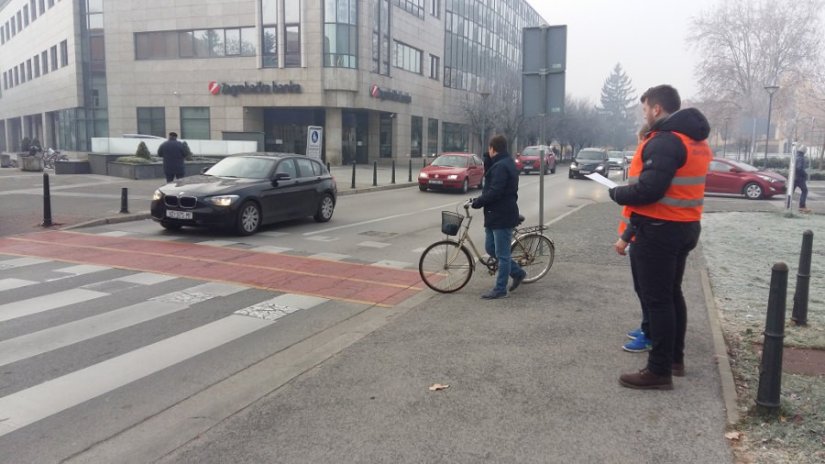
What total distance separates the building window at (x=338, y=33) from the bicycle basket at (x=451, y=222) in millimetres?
35148

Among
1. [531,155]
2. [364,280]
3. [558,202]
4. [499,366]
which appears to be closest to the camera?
[499,366]

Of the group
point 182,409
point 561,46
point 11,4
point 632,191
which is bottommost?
point 182,409

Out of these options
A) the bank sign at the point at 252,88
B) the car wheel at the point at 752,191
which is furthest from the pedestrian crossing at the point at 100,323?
the bank sign at the point at 252,88

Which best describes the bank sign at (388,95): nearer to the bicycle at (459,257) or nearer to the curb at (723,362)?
the bicycle at (459,257)

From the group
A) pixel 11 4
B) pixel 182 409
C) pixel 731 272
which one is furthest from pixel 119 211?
pixel 11 4

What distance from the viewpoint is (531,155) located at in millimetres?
39594

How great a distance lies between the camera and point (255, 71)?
41.2 m

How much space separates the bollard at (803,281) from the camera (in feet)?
18.3

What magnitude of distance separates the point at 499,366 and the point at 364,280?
3.62 meters

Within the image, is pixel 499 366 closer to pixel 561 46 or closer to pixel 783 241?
pixel 561 46

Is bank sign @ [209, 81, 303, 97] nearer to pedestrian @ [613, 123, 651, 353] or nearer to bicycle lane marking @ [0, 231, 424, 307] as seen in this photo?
bicycle lane marking @ [0, 231, 424, 307]

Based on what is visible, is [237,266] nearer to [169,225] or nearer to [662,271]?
[169,225]

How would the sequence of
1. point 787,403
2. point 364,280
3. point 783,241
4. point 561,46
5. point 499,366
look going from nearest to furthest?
point 787,403
point 499,366
point 364,280
point 561,46
point 783,241

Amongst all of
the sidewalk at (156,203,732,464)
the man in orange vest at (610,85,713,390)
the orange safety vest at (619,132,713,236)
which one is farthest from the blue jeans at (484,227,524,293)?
the orange safety vest at (619,132,713,236)
